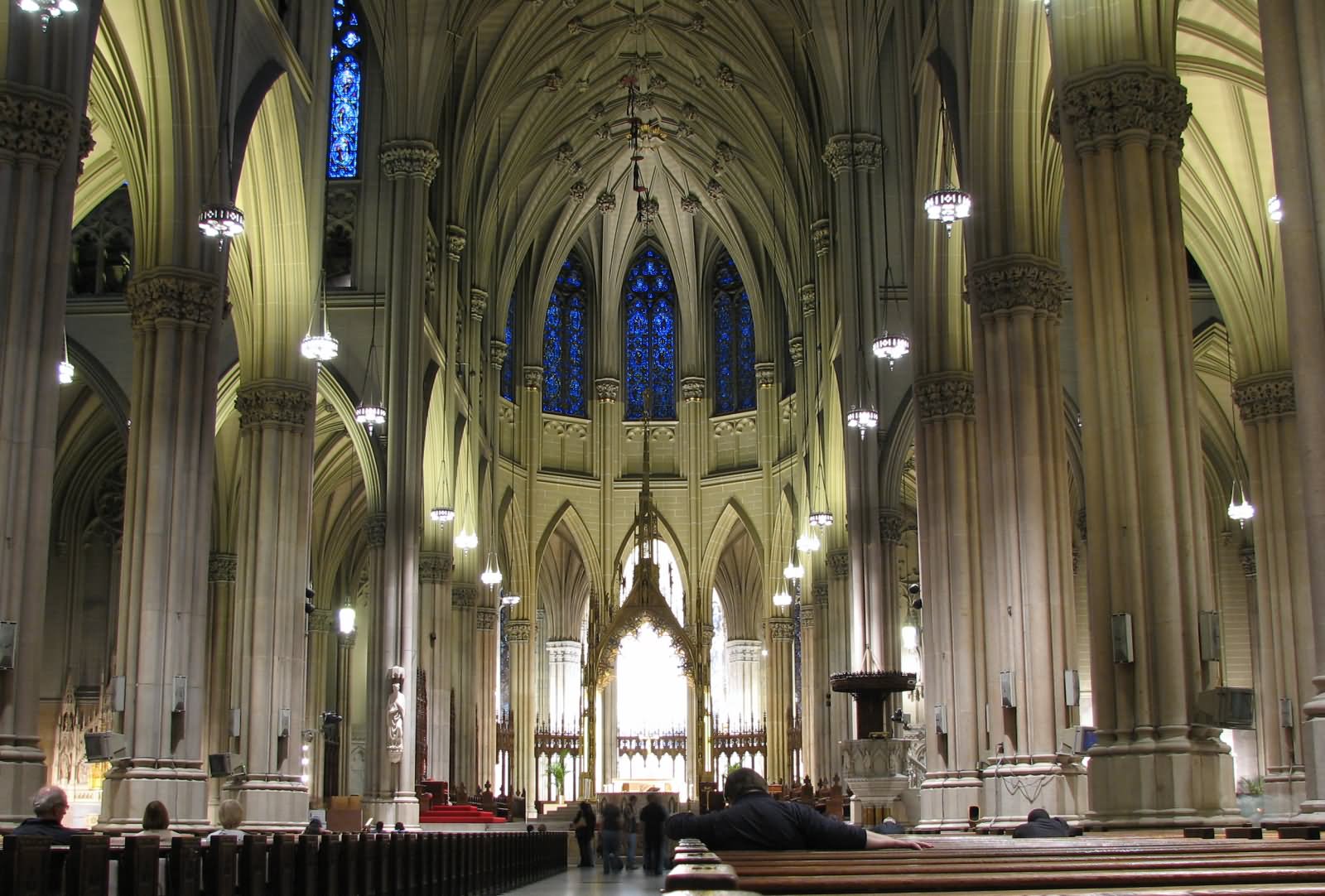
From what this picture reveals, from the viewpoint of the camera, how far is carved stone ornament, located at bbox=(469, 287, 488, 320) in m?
42.7

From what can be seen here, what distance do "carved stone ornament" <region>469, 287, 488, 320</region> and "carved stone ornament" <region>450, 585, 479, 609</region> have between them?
7.56 metres

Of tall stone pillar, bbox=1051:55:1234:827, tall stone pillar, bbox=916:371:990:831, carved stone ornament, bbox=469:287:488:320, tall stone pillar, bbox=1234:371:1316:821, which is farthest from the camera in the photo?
carved stone ornament, bbox=469:287:488:320

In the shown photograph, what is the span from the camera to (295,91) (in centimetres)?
2405

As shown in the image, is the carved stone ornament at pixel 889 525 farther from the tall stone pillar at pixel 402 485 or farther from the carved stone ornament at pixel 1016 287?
the carved stone ornament at pixel 1016 287

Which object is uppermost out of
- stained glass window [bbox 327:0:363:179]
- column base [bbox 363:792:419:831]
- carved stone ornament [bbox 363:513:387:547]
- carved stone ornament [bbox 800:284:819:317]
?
stained glass window [bbox 327:0:363:179]

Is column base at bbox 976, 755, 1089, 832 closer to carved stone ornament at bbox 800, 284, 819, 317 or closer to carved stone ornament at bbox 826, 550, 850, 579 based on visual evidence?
carved stone ornament at bbox 826, 550, 850, 579

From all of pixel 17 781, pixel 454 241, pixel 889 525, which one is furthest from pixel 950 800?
pixel 454 241

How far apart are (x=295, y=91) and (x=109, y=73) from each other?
4.35 meters

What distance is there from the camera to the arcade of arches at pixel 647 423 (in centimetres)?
1371

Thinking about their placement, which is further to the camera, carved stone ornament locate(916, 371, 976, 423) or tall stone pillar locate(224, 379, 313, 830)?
carved stone ornament locate(916, 371, 976, 423)

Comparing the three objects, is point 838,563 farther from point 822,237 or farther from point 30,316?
point 30,316

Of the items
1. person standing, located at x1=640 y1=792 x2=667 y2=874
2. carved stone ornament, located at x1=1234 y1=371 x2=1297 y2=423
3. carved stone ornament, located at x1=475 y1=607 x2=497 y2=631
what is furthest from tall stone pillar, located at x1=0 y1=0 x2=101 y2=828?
carved stone ornament, located at x1=475 y1=607 x2=497 y2=631

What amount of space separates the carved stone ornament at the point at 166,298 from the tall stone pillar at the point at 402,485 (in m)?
11.6

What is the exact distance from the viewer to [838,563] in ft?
122
